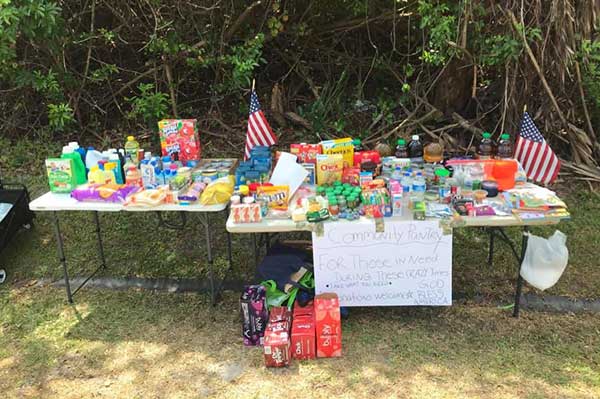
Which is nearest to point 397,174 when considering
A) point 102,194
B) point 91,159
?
point 102,194

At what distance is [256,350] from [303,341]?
0.31 meters

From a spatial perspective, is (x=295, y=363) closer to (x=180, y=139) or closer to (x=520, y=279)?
(x=520, y=279)

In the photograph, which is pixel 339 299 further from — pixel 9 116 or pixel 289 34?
pixel 9 116

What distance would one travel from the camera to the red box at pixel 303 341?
120 inches

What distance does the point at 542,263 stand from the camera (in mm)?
3287

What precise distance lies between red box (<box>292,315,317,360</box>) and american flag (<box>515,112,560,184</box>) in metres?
1.98

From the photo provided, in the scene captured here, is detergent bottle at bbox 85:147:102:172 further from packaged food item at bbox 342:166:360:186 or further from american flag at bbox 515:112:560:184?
american flag at bbox 515:112:560:184

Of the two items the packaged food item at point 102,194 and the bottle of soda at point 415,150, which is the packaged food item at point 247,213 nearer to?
the packaged food item at point 102,194

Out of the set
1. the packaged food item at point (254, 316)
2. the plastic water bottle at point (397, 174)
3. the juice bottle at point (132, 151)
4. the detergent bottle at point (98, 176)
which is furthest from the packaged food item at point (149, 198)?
the plastic water bottle at point (397, 174)

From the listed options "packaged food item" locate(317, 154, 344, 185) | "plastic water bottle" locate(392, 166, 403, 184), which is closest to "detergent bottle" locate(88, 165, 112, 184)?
"packaged food item" locate(317, 154, 344, 185)

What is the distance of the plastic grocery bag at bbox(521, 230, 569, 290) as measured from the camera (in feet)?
10.8

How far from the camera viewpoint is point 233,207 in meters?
3.14

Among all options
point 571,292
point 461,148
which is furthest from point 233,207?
point 461,148

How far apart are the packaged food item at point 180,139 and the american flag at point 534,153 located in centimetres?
231
